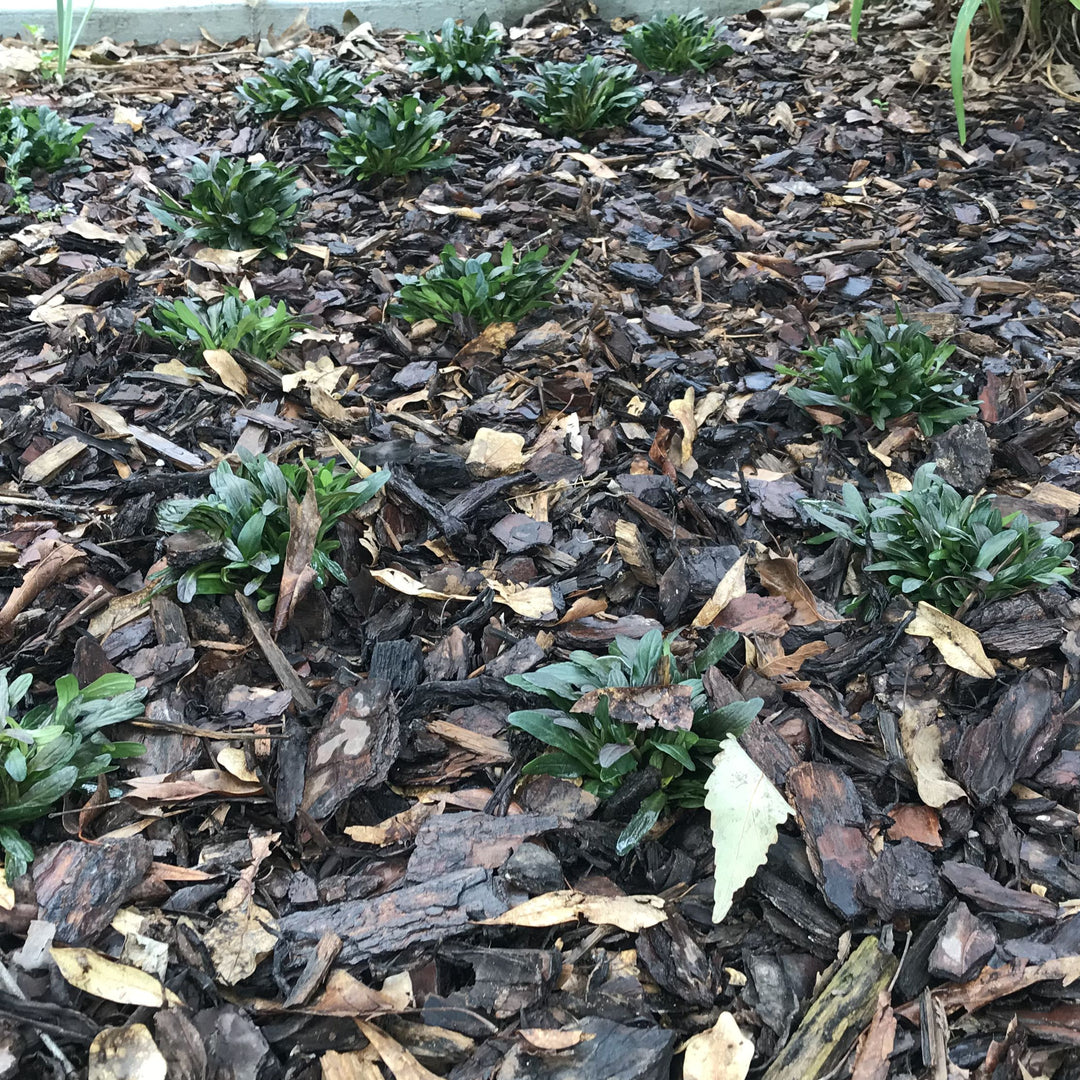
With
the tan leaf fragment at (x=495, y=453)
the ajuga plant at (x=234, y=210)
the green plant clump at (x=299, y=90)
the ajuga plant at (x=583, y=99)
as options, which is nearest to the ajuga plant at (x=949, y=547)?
the tan leaf fragment at (x=495, y=453)

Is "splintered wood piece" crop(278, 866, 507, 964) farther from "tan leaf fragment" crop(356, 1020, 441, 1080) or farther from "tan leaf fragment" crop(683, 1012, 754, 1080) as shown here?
"tan leaf fragment" crop(683, 1012, 754, 1080)

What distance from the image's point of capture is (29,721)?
1.65 m

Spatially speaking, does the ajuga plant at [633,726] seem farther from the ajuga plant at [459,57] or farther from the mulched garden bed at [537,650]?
the ajuga plant at [459,57]

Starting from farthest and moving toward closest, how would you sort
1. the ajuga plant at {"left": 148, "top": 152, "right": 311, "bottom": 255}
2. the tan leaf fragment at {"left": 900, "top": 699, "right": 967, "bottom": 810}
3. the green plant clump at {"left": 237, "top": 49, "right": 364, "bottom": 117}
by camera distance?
the green plant clump at {"left": 237, "top": 49, "right": 364, "bottom": 117} < the ajuga plant at {"left": 148, "top": 152, "right": 311, "bottom": 255} < the tan leaf fragment at {"left": 900, "top": 699, "right": 967, "bottom": 810}

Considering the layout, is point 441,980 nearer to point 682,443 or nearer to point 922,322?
point 682,443

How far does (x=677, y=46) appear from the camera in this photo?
4.52 metres

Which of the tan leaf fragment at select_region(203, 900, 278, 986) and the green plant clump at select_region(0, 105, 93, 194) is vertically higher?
the green plant clump at select_region(0, 105, 93, 194)

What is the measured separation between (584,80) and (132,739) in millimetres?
3499

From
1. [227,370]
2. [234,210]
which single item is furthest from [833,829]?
[234,210]

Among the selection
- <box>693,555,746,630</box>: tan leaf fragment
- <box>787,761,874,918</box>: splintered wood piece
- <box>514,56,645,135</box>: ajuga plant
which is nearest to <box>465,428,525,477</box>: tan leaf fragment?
<box>693,555,746,630</box>: tan leaf fragment

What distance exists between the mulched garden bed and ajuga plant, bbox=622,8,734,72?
1282 mm

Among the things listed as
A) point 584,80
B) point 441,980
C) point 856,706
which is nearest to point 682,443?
point 856,706

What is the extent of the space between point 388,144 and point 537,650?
261cm

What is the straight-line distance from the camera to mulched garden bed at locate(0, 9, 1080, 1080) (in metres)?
1.35
